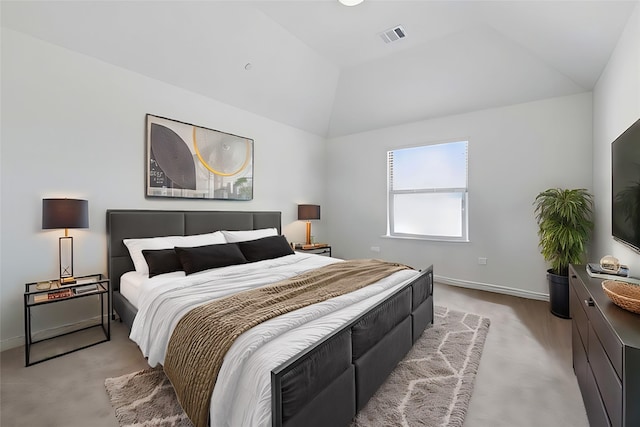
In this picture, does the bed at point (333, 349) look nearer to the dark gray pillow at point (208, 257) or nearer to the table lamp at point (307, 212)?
the dark gray pillow at point (208, 257)

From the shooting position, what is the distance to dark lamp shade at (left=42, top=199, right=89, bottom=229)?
2.40 meters

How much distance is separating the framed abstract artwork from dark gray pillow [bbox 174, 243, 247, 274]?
975 mm

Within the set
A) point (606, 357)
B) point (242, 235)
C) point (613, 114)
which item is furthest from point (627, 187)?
point (242, 235)

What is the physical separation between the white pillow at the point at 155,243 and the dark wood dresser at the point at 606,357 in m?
3.24

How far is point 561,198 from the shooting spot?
126 inches

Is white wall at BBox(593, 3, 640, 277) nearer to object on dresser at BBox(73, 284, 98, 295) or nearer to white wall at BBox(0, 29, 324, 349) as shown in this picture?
white wall at BBox(0, 29, 324, 349)

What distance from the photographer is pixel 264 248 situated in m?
3.46

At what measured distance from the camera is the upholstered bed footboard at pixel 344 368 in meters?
1.16

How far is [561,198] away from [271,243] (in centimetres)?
340

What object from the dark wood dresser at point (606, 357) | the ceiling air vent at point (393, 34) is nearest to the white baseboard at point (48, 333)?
the dark wood dresser at point (606, 357)

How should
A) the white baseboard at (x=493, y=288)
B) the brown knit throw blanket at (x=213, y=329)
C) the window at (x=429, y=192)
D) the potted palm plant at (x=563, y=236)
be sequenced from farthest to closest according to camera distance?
the window at (x=429, y=192) < the white baseboard at (x=493, y=288) < the potted palm plant at (x=563, y=236) < the brown knit throw blanket at (x=213, y=329)

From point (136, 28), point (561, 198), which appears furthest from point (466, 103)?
point (136, 28)

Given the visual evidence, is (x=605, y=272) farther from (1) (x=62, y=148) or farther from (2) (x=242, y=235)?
(1) (x=62, y=148)

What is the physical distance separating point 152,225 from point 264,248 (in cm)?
128
